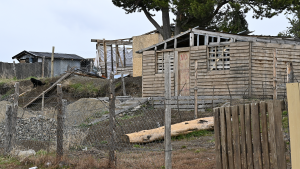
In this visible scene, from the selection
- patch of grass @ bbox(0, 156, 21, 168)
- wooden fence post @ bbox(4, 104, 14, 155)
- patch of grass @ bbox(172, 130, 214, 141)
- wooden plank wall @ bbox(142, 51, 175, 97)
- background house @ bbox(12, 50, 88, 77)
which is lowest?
patch of grass @ bbox(0, 156, 21, 168)

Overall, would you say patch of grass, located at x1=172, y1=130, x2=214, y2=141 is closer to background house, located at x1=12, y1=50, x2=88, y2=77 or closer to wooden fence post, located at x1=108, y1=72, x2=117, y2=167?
wooden fence post, located at x1=108, y1=72, x2=117, y2=167

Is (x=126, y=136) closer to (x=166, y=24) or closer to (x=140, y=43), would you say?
(x=166, y=24)

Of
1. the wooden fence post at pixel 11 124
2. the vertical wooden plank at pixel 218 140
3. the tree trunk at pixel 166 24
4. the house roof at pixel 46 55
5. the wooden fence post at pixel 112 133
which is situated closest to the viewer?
the vertical wooden plank at pixel 218 140

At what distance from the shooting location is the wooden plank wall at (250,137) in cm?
401

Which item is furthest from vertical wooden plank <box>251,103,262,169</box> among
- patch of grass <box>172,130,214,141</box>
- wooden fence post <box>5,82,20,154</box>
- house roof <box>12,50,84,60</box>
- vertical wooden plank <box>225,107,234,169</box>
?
house roof <box>12,50,84,60</box>

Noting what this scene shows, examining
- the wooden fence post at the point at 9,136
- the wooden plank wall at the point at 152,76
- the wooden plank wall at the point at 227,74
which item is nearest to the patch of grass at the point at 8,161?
the wooden fence post at the point at 9,136

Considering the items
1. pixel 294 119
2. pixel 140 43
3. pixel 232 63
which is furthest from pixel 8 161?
pixel 140 43

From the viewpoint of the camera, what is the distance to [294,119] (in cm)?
367

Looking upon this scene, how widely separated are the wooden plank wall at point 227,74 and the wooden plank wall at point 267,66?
44 cm

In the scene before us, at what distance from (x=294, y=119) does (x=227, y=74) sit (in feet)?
43.6

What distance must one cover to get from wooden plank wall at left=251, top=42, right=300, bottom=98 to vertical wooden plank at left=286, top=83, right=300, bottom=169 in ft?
42.5

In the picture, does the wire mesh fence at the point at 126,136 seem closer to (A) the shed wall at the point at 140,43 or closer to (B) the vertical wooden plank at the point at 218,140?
(B) the vertical wooden plank at the point at 218,140

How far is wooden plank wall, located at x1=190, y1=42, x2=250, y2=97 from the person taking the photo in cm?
1622

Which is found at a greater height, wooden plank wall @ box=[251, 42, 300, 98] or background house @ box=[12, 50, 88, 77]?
background house @ box=[12, 50, 88, 77]
